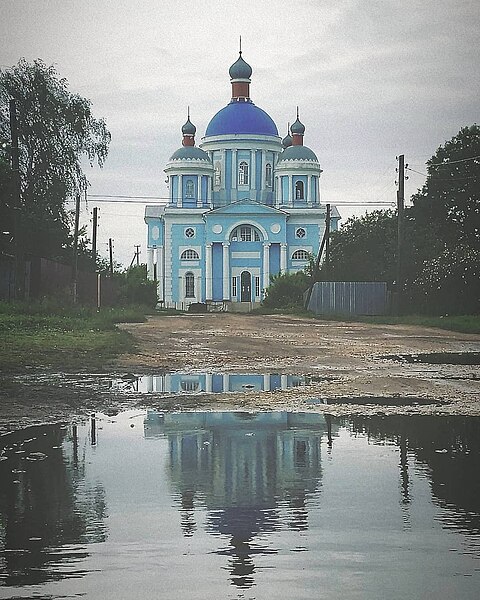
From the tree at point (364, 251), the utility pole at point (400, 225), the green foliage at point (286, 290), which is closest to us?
the utility pole at point (400, 225)

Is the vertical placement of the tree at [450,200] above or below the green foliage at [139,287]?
above

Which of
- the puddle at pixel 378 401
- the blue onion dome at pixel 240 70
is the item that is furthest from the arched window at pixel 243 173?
the puddle at pixel 378 401

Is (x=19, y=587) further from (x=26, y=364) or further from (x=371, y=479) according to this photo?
(x=26, y=364)

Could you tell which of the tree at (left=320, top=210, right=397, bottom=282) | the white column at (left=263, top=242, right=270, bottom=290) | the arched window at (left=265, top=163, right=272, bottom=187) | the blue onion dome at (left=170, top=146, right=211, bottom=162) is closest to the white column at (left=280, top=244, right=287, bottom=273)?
the white column at (left=263, top=242, right=270, bottom=290)

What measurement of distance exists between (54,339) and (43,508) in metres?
15.3

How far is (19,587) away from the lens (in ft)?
15.3

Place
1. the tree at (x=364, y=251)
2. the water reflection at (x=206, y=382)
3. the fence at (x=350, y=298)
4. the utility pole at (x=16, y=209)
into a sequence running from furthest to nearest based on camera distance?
the tree at (x=364, y=251)
the fence at (x=350, y=298)
the utility pole at (x=16, y=209)
the water reflection at (x=206, y=382)

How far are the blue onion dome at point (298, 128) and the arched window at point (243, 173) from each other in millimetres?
5994

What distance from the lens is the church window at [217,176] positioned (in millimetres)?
94438

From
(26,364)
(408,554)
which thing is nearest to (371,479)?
(408,554)

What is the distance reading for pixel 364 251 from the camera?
2441 inches

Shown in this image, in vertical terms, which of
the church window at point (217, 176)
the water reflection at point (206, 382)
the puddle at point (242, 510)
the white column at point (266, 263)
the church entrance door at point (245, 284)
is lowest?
the puddle at point (242, 510)

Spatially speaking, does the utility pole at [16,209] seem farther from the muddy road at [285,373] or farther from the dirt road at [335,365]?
the muddy road at [285,373]

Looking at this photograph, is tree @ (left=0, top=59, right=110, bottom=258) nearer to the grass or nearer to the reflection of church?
the grass
